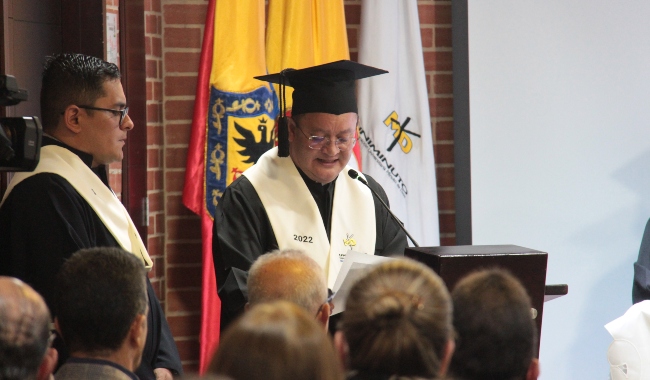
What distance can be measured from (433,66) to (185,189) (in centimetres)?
150

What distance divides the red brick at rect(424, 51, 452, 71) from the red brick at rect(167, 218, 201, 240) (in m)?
A: 1.51

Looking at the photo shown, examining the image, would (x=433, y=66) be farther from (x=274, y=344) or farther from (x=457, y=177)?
(x=274, y=344)

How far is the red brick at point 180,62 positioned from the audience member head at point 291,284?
2.47 meters

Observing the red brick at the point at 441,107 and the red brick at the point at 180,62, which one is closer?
the red brick at the point at 180,62

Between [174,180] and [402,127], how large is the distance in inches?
48.3

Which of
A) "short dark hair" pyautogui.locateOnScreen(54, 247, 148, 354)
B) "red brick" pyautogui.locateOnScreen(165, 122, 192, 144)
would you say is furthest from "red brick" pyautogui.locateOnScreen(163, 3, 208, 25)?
"short dark hair" pyautogui.locateOnScreen(54, 247, 148, 354)

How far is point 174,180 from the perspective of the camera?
15.2 ft

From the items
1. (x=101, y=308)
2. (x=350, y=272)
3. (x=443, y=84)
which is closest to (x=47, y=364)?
(x=101, y=308)

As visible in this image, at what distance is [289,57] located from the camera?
445 cm

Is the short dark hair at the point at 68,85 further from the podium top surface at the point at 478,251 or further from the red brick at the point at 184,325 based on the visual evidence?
the red brick at the point at 184,325

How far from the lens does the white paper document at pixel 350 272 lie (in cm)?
247

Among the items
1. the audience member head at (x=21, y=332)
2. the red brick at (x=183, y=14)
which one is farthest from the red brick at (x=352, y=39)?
the audience member head at (x=21, y=332)

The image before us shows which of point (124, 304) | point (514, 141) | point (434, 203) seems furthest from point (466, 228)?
point (124, 304)

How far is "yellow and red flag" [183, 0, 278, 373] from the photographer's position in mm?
4410
